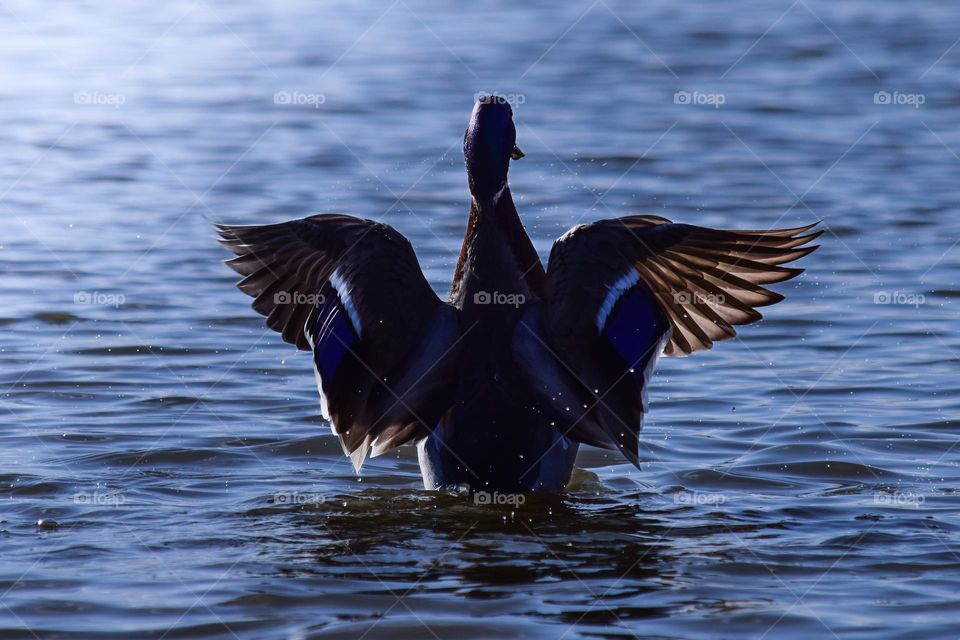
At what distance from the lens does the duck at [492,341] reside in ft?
19.3

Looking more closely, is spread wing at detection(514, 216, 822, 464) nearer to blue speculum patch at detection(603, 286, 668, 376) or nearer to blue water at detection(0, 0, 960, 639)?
blue speculum patch at detection(603, 286, 668, 376)

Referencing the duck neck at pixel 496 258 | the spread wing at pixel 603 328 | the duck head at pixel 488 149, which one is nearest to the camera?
the spread wing at pixel 603 328

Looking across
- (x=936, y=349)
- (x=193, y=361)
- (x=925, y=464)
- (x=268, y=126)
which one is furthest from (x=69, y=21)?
(x=925, y=464)

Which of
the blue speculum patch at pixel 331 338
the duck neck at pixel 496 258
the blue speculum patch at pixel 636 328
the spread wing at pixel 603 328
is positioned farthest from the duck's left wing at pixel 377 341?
the blue speculum patch at pixel 636 328

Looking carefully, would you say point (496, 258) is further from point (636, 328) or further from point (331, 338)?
point (331, 338)

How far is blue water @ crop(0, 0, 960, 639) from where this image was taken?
17.0 feet

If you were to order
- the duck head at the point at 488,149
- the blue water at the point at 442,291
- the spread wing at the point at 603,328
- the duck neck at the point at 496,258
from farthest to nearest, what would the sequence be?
the duck head at the point at 488,149
the duck neck at the point at 496,258
the spread wing at the point at 603,328
the blue water at the point at 442,291

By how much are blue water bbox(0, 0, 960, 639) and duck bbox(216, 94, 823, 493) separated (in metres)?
0.33

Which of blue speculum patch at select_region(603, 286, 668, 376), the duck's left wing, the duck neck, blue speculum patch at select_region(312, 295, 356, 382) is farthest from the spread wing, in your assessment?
blue speculum patch at select_region(312, 295, 356, 382)

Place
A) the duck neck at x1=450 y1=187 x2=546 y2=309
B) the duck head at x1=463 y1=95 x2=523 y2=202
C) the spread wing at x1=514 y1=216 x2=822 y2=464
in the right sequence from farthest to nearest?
1. the duck head at x1=463 y1=95 x2=523 y2=202
2. the duck neck at x1=450 y1=187 x2=546 y2=309
3. the spread wing at x1=514 y1=216 x2=822 y2=464

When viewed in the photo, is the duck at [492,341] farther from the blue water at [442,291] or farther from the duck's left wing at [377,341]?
the blue water at [442,291]

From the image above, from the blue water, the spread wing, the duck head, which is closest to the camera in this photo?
the blue water

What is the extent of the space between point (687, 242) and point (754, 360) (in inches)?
102

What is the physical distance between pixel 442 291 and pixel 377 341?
381 centimetres
